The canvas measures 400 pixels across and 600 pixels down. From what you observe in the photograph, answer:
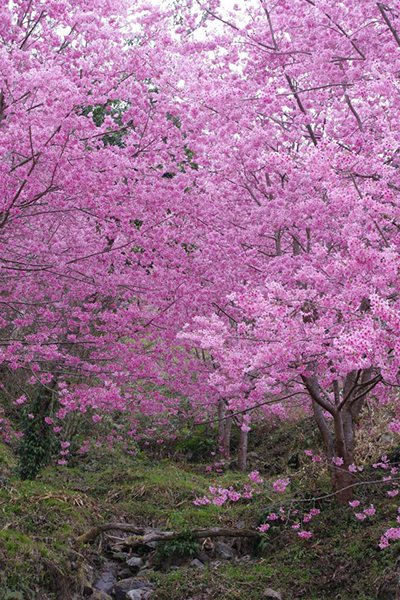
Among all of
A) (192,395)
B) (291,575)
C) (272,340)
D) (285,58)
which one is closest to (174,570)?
(291,575)

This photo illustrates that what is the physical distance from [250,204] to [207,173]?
84 cm

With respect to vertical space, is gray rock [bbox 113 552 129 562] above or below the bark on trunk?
below

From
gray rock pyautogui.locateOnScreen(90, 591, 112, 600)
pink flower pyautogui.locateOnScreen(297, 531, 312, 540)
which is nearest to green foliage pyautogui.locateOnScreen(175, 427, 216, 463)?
pink flower pyautogui.locateOnScreen(297, 531, 312, 540)

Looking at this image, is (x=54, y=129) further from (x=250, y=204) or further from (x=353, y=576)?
(x=353, y=576)

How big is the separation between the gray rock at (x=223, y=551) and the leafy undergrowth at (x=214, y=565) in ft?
0.70

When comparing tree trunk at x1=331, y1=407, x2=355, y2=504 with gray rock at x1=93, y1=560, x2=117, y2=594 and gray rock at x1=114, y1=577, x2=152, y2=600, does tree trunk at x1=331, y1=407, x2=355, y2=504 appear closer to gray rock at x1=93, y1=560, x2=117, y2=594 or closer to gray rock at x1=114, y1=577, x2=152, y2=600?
gray rock at x1=114, y1=577, x2=152, y2=600

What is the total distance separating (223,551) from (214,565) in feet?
1.58

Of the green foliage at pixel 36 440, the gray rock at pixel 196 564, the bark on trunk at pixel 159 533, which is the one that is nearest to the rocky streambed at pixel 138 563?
the gray rock at pixel 196 564

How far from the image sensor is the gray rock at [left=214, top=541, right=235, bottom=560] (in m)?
6.86

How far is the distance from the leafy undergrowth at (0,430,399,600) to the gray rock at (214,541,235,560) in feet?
0.70

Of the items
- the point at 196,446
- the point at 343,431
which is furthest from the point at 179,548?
the point at 196,446

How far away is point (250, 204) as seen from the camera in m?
9.03

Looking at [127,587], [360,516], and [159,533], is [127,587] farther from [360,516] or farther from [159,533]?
[360,516]

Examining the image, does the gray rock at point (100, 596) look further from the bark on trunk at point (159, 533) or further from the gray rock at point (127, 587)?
the bark on trunk at point (159, 533)
